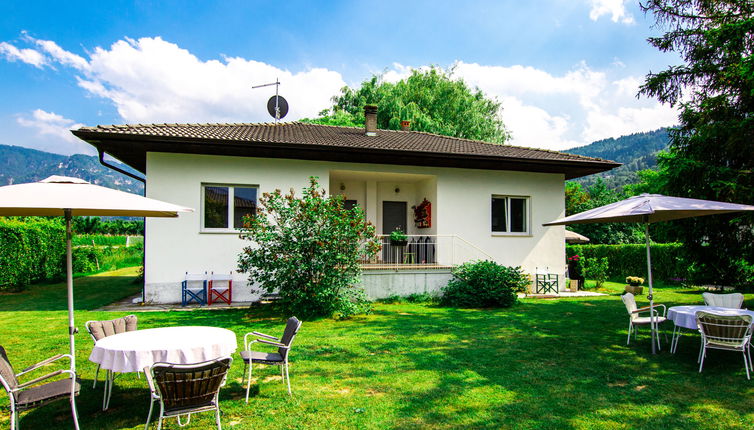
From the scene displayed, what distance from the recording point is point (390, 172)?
13438mm

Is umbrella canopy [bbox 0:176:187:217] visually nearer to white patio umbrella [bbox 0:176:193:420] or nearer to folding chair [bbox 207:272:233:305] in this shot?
white patio umbrella [bbox 0:176:193:420]

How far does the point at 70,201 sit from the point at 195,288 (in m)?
7.34

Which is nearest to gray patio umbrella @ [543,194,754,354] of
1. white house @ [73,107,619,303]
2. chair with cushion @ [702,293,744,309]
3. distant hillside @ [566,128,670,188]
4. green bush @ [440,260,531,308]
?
chair with cushion @ [702,293,744,309]

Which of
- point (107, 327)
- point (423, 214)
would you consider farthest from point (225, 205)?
point (107, 327)

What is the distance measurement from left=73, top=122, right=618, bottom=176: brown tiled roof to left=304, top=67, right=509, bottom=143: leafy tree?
11911 millimetres

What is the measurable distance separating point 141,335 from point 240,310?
568 cm

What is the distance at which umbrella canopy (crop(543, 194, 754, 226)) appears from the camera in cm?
641

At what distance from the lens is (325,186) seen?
12.6 m

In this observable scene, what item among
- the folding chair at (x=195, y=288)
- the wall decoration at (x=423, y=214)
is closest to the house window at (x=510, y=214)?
the wall decoration at (x=423, y=214)

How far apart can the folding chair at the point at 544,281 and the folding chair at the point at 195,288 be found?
10.2 metres

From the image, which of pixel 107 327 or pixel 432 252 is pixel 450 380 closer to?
pixel 107 327

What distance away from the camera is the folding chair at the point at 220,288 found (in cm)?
1128

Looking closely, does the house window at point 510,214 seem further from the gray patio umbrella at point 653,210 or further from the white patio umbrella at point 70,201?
the white patio umbrella at point 70,201

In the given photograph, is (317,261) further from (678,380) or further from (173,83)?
(173,83)
